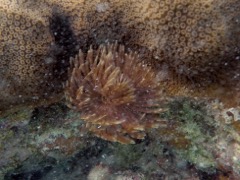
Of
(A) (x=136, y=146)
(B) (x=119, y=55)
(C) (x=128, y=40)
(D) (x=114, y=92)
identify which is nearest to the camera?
(D) (x=114, y=92)

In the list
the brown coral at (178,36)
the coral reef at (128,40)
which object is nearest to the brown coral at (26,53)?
the coral reef at (128,40)

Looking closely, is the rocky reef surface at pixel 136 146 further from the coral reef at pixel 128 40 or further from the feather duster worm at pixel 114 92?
the feather duster worm at pixel 114 92

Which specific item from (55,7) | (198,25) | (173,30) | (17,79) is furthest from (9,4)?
(198,25)

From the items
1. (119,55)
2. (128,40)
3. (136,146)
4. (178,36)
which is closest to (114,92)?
(119,55)

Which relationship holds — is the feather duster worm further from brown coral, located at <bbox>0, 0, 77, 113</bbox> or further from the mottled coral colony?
brown coral, located at <bbox>0, 0, 77, 113</bbox>

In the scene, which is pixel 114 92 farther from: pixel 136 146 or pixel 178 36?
pixel 136 146

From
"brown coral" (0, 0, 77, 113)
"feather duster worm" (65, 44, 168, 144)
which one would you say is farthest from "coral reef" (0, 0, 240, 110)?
"feather duster worm" (65, 44, 168, 144)

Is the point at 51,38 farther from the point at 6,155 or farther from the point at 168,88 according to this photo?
the point at 6,155
